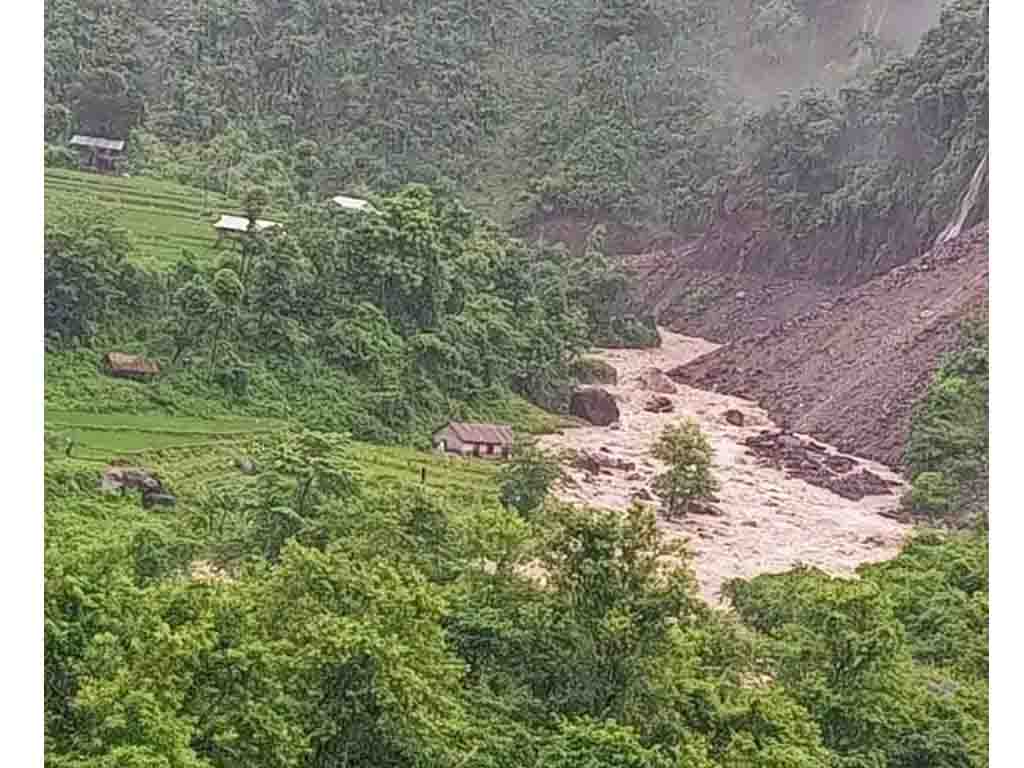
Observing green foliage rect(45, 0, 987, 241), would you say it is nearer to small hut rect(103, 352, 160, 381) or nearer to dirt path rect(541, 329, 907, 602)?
small hut rect(103, 352, 160, 381)

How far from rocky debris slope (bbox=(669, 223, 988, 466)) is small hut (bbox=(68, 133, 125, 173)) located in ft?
8.42

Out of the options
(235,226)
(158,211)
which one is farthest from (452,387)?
(158,211)

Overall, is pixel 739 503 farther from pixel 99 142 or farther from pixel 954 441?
pixel 99 142

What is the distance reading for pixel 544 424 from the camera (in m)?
6.19

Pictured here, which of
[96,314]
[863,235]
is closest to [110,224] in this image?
[96,314]

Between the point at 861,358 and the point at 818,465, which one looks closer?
the point at 818,465

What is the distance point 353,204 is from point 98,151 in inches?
43.5

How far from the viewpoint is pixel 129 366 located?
604 cm

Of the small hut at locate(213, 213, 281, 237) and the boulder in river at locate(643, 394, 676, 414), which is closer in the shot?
the boulder in river at locate(643, 394, 676, 414)

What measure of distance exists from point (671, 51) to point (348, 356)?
2.01 meters

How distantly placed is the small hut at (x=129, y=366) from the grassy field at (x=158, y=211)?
0.41m

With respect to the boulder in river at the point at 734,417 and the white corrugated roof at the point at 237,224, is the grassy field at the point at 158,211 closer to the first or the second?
the white corrugated roof at the point at 237,224

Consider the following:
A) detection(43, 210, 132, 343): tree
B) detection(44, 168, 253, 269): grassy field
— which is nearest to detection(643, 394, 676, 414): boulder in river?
detection(44, 168, 253, 269): grassy field

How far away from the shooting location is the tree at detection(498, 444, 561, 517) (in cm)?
603
